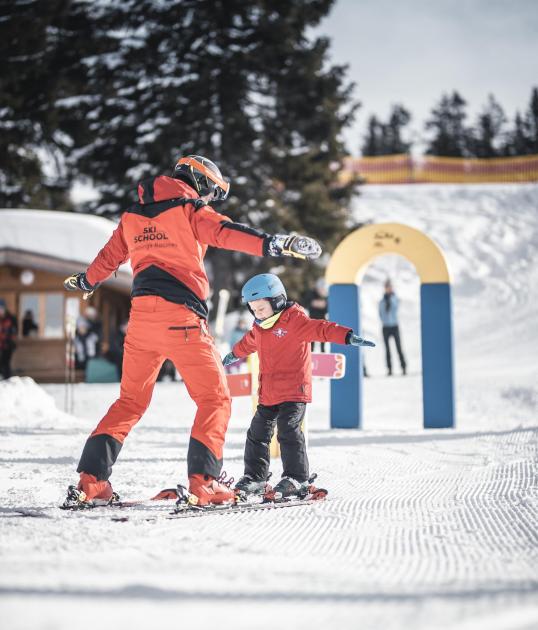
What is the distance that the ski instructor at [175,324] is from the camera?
338 cm

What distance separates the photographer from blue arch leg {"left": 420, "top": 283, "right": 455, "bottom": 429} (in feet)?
26.8

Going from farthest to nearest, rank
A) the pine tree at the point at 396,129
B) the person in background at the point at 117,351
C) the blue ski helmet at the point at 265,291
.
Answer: the pine tree at the point at 396,129, the person in background at the point at 117,351, the blue ski helmet at the point at 265,291

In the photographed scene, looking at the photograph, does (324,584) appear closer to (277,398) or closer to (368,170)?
(277,398)

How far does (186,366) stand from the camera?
3.42 metres

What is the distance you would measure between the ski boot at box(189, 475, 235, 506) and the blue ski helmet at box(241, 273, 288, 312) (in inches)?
44.5

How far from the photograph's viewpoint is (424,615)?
1761mm

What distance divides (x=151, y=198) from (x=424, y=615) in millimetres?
2443

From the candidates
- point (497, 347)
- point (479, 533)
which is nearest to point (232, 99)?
point (497, 347)

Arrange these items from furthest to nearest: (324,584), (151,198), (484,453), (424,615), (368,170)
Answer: (368,170), (484,453), (151,198), (324,584), (424,615)

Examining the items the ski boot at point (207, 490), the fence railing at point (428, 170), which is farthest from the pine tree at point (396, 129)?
the ski boot at point (207, 490)

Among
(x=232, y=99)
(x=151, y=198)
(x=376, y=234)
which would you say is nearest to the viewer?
(x=151, y=198)

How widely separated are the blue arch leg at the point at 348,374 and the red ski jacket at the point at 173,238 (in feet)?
16.2

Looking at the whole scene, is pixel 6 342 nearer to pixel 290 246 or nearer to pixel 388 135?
pixel 290 246

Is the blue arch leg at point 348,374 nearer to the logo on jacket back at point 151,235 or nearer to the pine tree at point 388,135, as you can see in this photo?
the logo on jacket back at point 151,235
